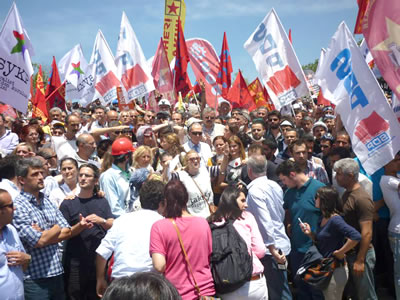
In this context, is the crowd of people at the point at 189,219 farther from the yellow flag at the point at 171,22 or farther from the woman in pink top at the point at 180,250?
the yellow flag at the point at 171,22

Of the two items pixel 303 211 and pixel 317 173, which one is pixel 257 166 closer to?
pixel 303 211

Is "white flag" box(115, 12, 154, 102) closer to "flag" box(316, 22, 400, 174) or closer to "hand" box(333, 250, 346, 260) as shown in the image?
"flag" box(316, 22, 400, 174)

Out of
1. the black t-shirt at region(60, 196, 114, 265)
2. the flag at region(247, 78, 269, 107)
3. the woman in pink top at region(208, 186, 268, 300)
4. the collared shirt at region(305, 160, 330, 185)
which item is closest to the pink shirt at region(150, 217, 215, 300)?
the woman in pink top at region(208, 186, 268, 300)

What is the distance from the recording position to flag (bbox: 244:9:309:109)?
25.6 feet

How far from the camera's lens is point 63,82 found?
12.1 meters

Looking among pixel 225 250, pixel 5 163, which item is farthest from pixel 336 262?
pixel 5 163

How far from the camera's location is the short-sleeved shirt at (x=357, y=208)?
4705 millimetres

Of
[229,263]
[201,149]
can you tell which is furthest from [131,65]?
[229,263]

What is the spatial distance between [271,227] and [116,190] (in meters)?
1.88

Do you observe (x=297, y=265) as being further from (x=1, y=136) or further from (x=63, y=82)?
(x=63, y=82)

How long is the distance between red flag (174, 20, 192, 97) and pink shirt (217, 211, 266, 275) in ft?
23.1

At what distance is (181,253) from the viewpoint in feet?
11.2

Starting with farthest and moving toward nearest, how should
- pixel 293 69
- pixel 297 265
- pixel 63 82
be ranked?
pixel 63 82, pixel 293 69, pixel 297 265

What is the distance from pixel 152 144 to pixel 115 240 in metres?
3.63
